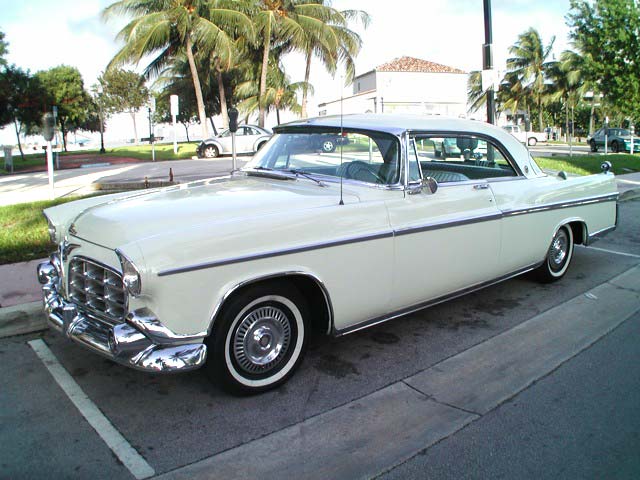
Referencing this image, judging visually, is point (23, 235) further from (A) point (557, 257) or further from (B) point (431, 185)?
(A) point (557, 257)

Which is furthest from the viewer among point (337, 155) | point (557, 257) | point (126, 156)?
point (126, 156)

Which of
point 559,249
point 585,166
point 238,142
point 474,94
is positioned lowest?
point 559,249

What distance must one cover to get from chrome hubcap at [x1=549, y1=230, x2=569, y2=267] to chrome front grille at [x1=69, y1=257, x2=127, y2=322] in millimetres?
4127

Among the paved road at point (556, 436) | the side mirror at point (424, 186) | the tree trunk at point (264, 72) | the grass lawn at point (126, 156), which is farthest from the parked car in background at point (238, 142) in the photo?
the paved road at point (556, 436)

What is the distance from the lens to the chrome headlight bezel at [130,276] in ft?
9.26

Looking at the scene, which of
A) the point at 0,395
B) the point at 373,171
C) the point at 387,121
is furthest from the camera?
the point at 387,121

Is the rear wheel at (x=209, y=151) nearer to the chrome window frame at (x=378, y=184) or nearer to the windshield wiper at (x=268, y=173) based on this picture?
the windshield wiper at (x=268, y=173)

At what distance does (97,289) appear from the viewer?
126 inches

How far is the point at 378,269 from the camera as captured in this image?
3.69m

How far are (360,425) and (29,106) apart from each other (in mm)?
29158

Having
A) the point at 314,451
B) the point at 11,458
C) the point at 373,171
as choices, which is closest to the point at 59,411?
the point at 11,458

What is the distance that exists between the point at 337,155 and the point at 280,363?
1650 millimetres

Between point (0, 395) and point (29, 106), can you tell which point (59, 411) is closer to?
point (0, 395)

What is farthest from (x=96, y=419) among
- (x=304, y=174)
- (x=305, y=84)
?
(x=305, y=84)
